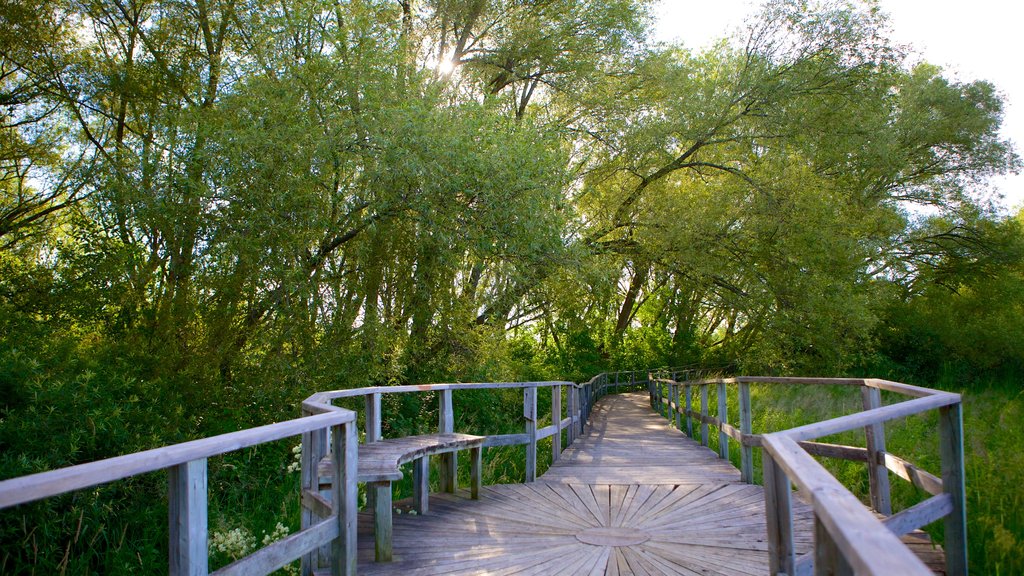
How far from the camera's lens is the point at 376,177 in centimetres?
801

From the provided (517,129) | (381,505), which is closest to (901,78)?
(517,129)

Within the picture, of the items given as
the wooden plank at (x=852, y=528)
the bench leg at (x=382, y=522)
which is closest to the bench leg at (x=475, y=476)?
the bench leg at (x=382, y=522)

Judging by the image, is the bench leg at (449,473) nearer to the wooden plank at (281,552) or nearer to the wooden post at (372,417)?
the wooden post at (372,417)

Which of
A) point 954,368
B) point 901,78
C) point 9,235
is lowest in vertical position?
point 954,368

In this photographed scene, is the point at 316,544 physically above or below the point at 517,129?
below

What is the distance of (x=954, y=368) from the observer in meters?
20.8

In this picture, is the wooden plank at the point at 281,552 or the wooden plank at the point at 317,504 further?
the wooden plank at the point at 317,504

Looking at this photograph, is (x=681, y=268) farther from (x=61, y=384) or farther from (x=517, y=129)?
(x=61, y=384)

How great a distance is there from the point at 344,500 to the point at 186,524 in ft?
3.94

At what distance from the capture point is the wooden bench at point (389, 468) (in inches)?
158

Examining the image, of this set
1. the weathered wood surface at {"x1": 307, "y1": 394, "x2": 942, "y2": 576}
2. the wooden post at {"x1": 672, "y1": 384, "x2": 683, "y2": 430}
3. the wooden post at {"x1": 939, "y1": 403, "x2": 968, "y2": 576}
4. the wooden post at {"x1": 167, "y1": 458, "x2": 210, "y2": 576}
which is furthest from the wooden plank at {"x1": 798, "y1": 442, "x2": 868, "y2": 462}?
the wooden post at {"x1": 672, "y1": 384, "x2": 683, "y2": 430}

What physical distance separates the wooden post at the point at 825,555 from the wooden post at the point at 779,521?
512mm

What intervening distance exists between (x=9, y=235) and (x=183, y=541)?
27.1 ft

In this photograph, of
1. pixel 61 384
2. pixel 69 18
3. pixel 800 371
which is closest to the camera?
pixel 61 384
